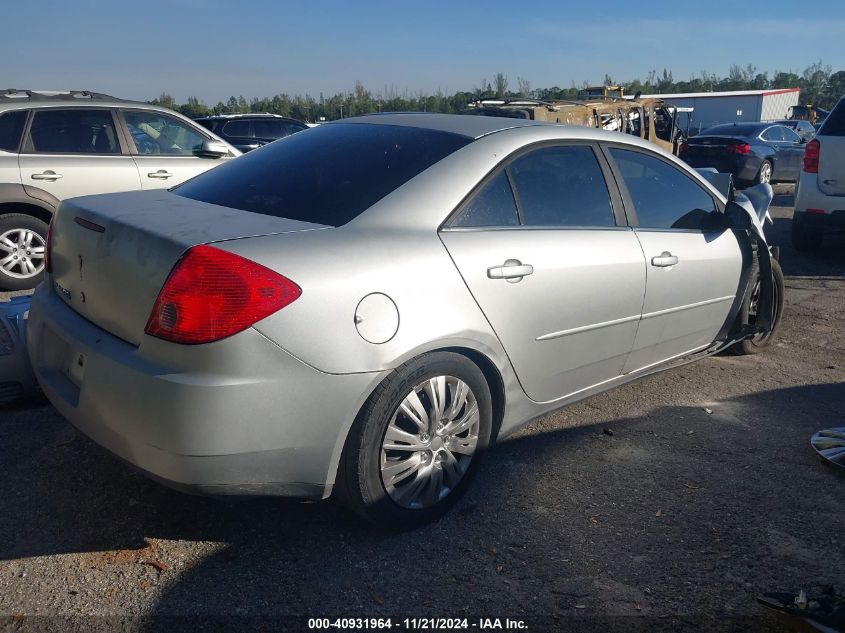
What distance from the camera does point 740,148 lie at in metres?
15.8

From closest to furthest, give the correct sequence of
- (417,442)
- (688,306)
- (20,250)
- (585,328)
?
(417,442), (585,328), (688,306), (20,250)

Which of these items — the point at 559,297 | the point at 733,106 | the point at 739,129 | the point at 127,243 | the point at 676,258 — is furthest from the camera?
the point at 733,106

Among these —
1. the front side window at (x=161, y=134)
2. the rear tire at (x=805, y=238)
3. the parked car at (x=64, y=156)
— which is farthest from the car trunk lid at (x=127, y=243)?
the rear tire at (x=805, y=238)

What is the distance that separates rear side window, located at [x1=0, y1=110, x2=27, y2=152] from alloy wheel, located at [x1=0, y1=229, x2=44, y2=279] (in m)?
0.73

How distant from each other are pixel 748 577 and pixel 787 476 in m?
0.95

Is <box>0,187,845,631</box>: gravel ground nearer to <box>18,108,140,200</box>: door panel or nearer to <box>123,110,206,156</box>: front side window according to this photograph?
<box>18,108,140,200</box>: door panel

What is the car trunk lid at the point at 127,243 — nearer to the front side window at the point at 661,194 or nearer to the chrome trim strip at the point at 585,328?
the chrome trim strip at the point at 585,328

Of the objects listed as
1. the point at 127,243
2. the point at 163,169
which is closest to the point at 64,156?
the point at 163,169

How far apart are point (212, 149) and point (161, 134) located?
1.66 ft

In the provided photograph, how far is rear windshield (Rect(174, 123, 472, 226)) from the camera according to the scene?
2.96m

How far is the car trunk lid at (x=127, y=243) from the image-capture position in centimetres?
255

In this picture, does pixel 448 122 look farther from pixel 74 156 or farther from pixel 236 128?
pixel 236 128

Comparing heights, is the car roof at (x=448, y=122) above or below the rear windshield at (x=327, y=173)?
above

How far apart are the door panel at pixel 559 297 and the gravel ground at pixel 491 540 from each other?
475 mm
